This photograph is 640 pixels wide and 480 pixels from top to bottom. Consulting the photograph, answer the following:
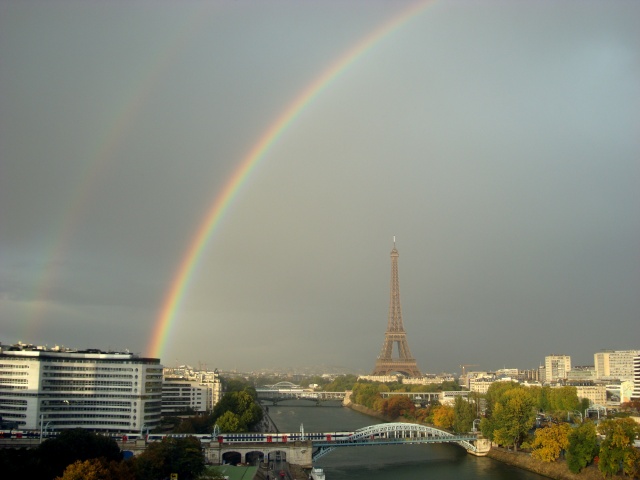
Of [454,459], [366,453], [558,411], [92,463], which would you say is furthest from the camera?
[558,411]

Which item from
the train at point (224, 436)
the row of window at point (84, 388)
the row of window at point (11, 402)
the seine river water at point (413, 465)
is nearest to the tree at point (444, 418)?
the seine river water at point (413, 465)

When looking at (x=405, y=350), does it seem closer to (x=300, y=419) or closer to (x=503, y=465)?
(x=300, y=419)

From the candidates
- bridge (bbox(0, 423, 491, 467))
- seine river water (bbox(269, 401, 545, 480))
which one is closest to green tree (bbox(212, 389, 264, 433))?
bridge (bbox(0, 423, 491, 467))

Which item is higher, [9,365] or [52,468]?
[9,365]

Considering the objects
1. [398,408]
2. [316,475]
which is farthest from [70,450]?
[398,408]

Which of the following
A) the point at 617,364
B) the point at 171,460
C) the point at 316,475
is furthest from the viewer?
the point at 617,364

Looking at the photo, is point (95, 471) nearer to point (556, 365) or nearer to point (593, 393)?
point (593, 393)

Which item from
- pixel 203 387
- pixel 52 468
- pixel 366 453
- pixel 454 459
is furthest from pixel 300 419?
pixel 52 468

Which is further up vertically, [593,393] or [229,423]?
[229,423]
